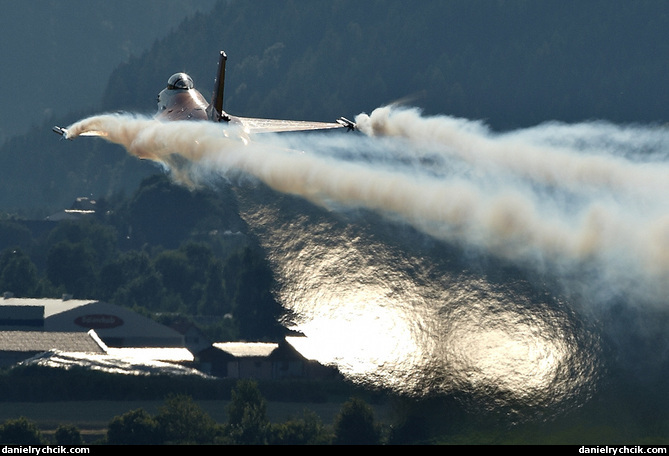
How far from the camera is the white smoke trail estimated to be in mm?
57531

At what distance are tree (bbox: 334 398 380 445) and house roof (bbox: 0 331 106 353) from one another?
4684 centimetres

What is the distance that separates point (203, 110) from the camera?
263ft

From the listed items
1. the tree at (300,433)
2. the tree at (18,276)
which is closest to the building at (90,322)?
the tree at (18,276)

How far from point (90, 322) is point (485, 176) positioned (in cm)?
7854

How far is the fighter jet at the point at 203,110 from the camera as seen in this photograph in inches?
3056

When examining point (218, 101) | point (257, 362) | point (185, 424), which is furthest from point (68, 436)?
point (257, 362)

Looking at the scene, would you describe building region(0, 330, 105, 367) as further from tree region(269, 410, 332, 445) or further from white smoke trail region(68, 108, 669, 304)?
tree region(269, 410, 332, 445)

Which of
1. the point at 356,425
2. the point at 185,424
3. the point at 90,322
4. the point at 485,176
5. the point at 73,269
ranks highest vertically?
the point at 73,269

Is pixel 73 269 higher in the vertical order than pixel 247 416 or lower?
higher

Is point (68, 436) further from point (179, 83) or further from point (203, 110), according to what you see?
point (179, 83)

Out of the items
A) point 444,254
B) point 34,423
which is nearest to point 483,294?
point 444,254

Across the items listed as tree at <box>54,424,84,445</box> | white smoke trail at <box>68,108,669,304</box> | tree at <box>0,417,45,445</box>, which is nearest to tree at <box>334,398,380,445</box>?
white smoke trail at <box>68,108,669,304</box>

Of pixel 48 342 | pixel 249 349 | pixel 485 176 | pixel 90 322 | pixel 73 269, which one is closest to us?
pixel 485 176

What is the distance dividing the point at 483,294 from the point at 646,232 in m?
9.94
